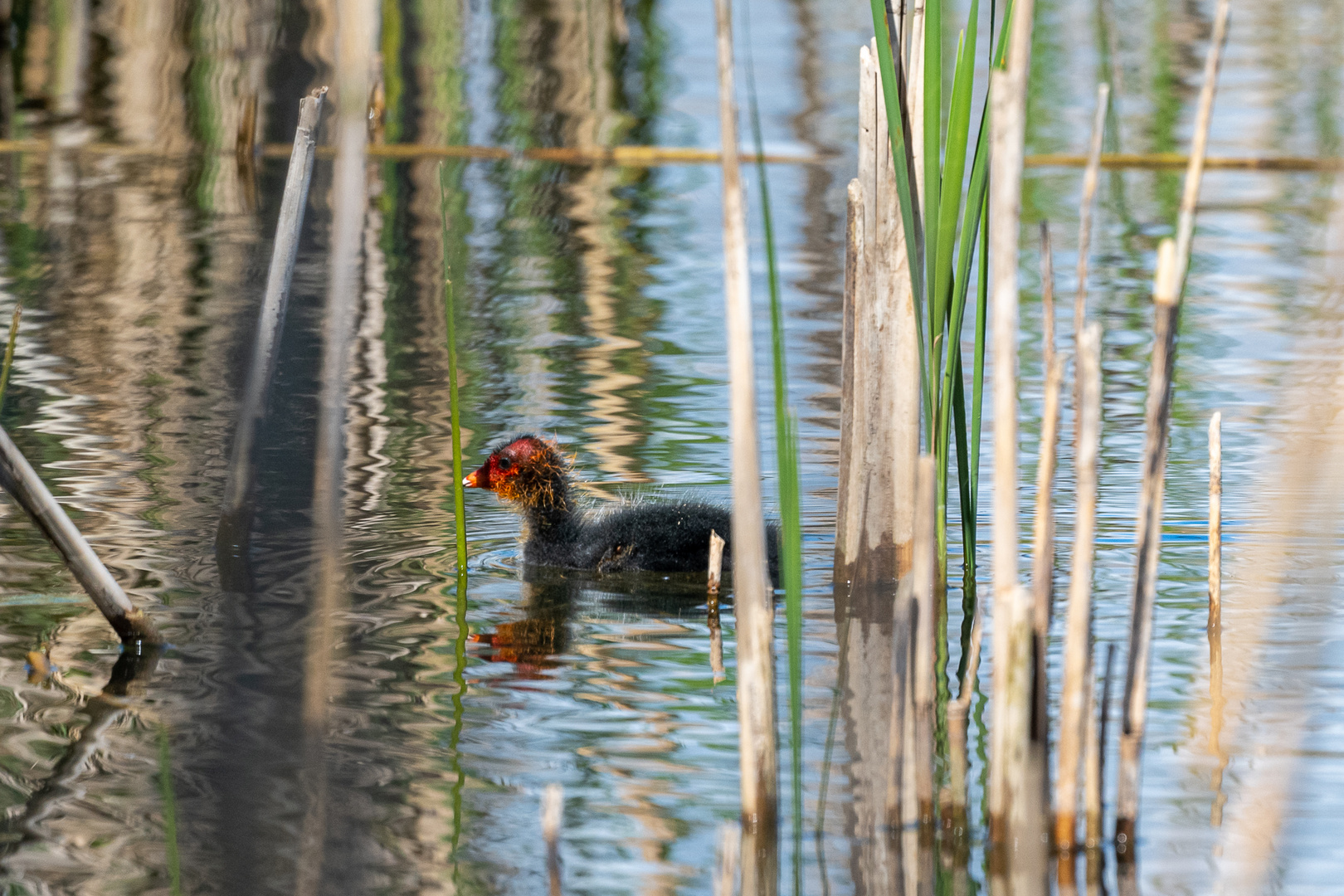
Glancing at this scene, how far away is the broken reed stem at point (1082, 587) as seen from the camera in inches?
95.8

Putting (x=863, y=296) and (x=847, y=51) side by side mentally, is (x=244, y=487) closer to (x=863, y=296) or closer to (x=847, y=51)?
(x=863, y=296)

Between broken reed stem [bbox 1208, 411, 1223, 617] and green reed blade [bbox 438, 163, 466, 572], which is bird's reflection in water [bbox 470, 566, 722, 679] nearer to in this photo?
green reed blade [bbox 438, 163, 466, 572]

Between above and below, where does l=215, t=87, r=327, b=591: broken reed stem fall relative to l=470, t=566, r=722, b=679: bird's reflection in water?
above

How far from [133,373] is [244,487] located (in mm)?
1912

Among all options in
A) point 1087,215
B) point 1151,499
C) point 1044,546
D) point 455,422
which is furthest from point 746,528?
point 455,422

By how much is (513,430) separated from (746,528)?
9.29ft

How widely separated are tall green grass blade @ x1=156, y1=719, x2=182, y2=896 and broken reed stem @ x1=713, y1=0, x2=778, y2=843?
78cm

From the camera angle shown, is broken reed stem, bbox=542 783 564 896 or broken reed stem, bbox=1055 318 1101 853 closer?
broken reed stem, bbox=542 783 564 896

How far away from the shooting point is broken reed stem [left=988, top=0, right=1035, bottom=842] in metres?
2.36

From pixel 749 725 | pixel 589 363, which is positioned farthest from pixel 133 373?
pixel 749 725

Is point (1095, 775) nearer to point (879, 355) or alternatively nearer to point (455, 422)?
point (879, 355)

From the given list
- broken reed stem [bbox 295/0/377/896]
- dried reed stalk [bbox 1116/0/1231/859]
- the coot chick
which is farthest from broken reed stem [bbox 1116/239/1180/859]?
the coot chick

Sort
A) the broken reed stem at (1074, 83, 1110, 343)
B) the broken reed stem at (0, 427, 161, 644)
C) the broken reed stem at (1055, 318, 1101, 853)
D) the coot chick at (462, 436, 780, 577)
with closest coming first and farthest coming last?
the broken reed stem at (1055, 318, 1101, 853)
the broken reed stem at (1074, 83, 1110, 343)
the broken reed stem at (0, 427, 161, 644)
the coot chick at (462, 436, 780, 577)

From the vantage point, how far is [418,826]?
2744 mm
